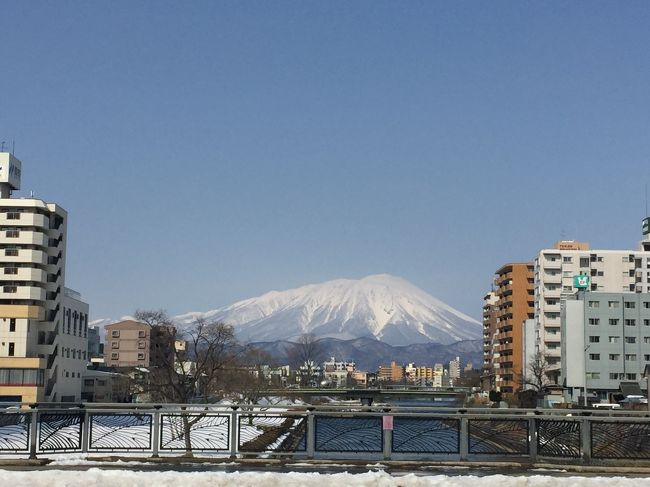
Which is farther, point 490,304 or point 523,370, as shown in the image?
point 490,304

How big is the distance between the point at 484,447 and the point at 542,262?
5420 inches

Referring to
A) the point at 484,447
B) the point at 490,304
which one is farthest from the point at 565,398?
the point at 484,447

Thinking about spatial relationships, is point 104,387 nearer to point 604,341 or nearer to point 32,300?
point 32,300

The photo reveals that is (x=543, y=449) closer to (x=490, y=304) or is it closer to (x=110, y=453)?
(x=110, y=453)

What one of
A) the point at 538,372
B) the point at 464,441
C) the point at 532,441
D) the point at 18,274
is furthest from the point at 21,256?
the point at 532,441

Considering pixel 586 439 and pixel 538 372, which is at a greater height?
pixel 538 372

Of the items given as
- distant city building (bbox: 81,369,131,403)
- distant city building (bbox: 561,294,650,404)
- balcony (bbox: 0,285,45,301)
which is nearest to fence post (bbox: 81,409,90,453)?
balcony (bbox: 0,285,45,301)

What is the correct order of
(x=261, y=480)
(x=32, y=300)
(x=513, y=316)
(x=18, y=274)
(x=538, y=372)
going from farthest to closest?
(x=513, y=316), (x=538, y=372), (x=32, y=300), (x=18, y=274), (x=261, y=480)

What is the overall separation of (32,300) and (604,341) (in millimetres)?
72306

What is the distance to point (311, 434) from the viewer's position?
928 inches

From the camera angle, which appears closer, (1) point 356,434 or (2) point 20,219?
(1) point 356,434

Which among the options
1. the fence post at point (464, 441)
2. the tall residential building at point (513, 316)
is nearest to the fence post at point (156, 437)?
the fence post at point (464, 441)

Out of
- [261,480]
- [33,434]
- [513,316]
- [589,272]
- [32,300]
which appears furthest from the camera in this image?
[513,316]

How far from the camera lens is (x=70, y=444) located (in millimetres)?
24219
